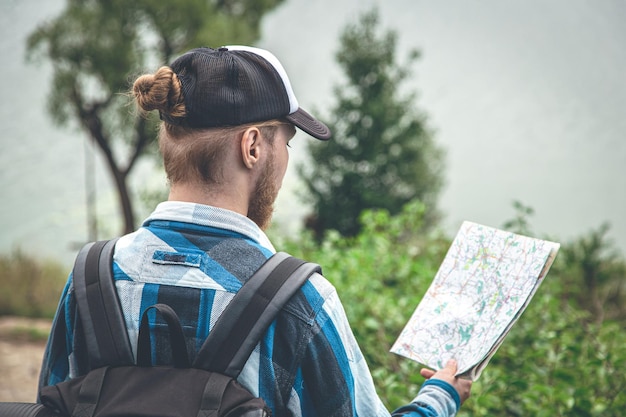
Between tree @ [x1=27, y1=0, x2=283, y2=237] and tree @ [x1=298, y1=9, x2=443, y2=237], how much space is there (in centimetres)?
309

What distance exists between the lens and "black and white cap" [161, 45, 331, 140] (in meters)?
1.13

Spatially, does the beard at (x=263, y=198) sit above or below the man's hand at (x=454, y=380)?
above

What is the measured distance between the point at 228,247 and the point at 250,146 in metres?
0.19

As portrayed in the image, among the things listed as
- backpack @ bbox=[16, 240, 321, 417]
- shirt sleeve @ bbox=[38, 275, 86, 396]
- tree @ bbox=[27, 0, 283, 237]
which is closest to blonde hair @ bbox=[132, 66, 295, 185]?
backpack @ bbox=[16, 240, 321, 417]

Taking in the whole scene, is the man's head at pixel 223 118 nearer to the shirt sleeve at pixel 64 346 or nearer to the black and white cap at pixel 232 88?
the black and white cap at pixel 232 88

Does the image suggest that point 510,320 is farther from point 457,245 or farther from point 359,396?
point 359,396

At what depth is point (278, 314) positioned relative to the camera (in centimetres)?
103

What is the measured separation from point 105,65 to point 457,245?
12.3 m

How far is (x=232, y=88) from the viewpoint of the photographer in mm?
1148

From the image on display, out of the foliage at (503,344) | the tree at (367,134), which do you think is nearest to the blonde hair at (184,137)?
the foliage at (503,344)

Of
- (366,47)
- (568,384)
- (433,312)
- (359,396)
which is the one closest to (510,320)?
(433,312)

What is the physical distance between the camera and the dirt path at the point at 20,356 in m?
5.18

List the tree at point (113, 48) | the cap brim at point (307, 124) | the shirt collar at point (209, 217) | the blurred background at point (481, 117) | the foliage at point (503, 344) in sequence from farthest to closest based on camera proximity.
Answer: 1. the blurred background at point (481, 117)
2. the tree at point (113, 48)
3. the foliage at point (503, 344)
4. the cap brim at point (307, 124)
5. the shirt collar at point (209, 217)

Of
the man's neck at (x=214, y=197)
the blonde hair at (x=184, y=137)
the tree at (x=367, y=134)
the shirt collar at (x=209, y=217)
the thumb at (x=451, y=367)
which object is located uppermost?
the tree at (x=367, y=134)
